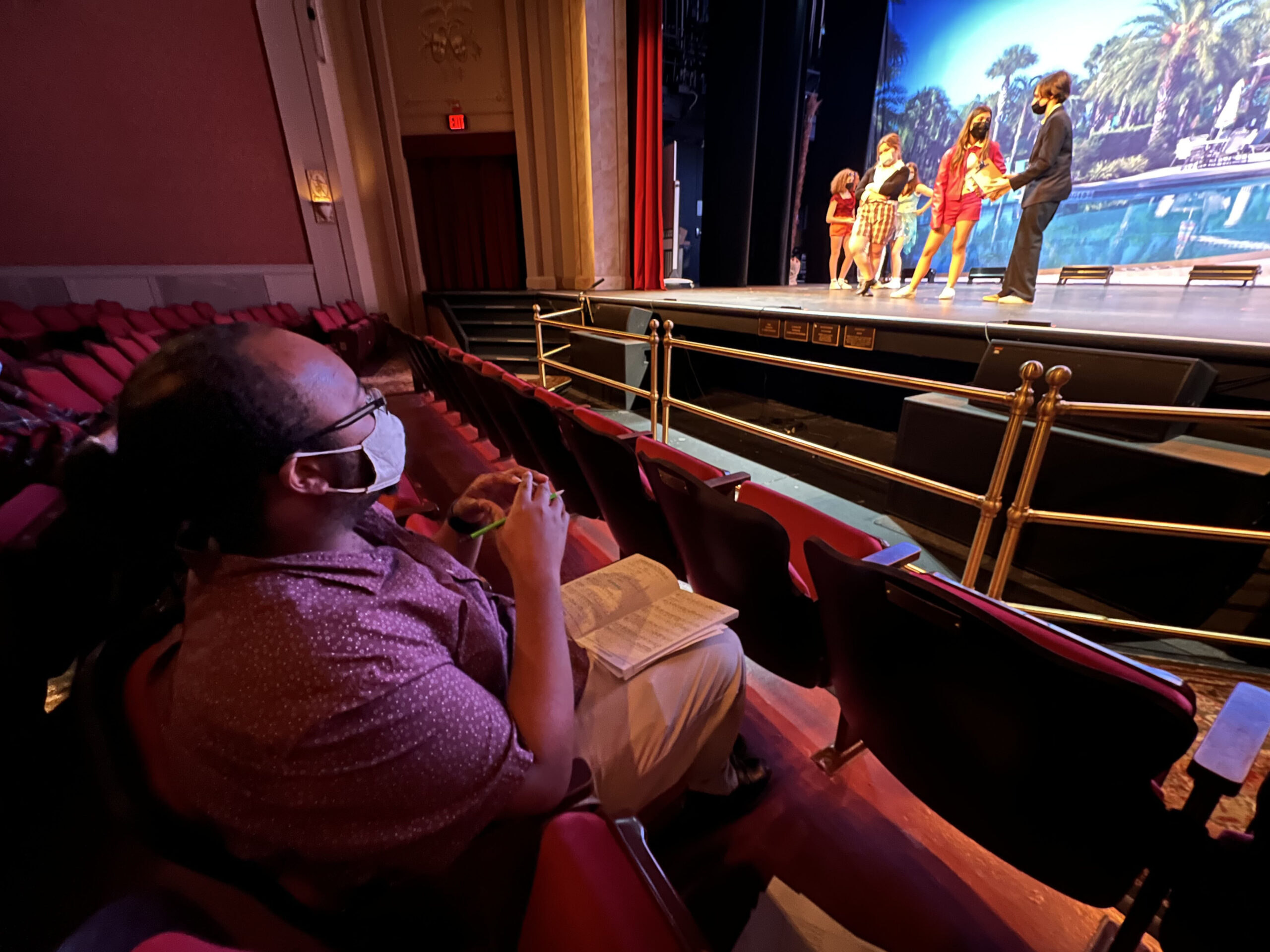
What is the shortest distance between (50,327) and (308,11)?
540 centimetres

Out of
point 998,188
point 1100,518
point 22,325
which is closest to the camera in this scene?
point 1100,518

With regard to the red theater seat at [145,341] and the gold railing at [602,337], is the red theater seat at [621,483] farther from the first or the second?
the red theater seat at [145,341]

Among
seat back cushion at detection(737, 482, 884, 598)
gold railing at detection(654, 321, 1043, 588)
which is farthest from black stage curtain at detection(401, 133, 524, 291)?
seat back cushion at detection(737, 482, 884, 598)

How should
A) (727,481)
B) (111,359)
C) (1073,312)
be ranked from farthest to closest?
(1073,312)
(111,359)
(727,481)

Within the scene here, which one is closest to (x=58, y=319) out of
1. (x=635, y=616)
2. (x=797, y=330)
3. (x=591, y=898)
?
(x=797, y=330)

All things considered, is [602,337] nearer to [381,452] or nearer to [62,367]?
[62,367]

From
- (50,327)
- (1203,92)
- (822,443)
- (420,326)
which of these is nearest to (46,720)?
(822,443)

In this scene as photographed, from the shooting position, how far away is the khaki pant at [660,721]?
0.84 m

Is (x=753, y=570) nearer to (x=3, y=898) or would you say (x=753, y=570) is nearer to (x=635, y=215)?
(x=3, y=898)

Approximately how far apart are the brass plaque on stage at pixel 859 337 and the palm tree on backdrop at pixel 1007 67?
6.78 meters

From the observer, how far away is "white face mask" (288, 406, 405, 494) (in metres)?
0.68

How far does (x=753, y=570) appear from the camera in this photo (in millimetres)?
1180

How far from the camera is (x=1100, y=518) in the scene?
1.57 m

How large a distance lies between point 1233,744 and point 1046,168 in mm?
3905
